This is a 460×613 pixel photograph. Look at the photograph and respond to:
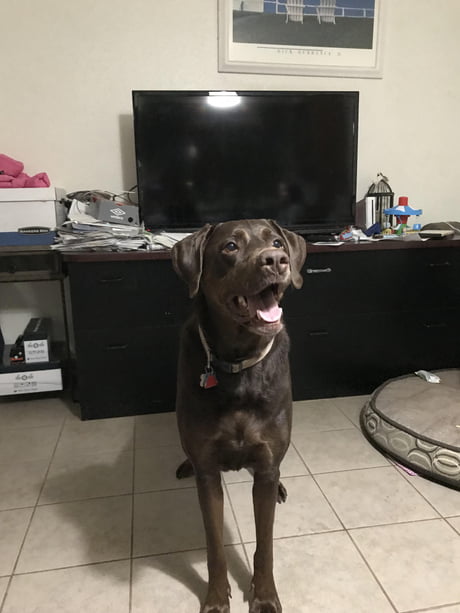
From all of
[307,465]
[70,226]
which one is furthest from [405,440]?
[70,226]

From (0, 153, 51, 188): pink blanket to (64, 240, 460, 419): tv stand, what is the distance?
56cm

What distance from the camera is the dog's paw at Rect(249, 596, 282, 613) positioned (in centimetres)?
123

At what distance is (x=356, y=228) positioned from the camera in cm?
275

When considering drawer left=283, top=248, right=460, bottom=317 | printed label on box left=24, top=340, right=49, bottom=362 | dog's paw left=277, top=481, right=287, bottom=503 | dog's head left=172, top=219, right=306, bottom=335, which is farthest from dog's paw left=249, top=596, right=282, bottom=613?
printed label on box left=24, top=340, right=49, bottom=362

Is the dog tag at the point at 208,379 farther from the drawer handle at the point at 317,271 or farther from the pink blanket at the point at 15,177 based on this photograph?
the pink blanket at the point at 15,177

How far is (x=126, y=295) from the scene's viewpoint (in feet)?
7.31

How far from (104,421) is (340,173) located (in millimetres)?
1855

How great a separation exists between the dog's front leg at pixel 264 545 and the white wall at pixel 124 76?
6.47 ft

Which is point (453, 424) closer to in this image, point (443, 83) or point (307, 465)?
point (307, 465)

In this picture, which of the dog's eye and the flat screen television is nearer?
the dog's eye

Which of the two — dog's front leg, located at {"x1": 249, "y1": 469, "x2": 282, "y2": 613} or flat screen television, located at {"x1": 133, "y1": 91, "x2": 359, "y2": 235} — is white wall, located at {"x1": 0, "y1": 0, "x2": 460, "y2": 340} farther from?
dog's front leg, located at {"x1": 249, "y1": 469, "x2": 282, "y2": 613}

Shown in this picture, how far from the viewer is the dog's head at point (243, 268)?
1060mm

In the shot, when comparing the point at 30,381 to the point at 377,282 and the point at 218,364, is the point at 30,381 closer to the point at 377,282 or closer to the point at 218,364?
the point at 218,364

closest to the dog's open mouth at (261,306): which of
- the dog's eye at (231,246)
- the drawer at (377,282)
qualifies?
the dog's eye at (231,246)
